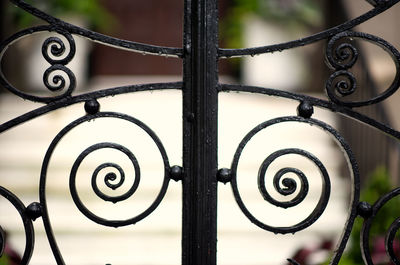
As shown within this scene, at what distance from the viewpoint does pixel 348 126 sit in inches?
205

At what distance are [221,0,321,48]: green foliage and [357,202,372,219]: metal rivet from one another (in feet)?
21.1

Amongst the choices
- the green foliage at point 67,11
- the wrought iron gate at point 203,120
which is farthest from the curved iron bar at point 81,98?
the green foliage at point 67,11

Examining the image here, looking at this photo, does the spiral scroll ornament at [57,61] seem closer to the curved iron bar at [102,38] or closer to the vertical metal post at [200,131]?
the curved iron bar at [102,38]

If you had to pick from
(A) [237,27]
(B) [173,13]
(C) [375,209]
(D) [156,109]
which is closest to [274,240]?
(D) [156,109]

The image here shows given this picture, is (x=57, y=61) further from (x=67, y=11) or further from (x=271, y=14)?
(x=271, y=14)

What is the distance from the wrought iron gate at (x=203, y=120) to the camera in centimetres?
127

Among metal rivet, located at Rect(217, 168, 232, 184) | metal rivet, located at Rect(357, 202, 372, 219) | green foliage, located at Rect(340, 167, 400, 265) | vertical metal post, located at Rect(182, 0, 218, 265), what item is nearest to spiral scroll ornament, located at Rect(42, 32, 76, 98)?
vertical metal post, located at Rect(182, 0, 218, 265)

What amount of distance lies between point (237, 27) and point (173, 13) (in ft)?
3.29

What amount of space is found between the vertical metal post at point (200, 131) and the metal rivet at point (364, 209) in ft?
0.99

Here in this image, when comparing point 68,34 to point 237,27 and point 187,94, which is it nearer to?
point 187,94

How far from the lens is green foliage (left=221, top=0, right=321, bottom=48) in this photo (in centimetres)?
757

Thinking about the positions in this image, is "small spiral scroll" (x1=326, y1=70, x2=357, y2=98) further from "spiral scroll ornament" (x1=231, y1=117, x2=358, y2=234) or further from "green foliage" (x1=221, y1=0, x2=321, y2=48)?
"green foliage" (x1=221, y1=0, x2=321, y2=48)

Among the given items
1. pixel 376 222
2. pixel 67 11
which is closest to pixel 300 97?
pixel 376 222

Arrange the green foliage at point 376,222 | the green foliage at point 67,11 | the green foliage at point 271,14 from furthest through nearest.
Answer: the green foliage at point 271,14, the green foliage at point 67,11, the green foliage at point 376,222
